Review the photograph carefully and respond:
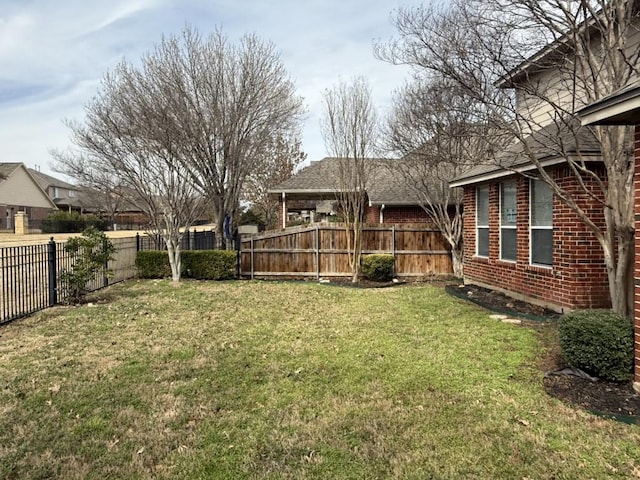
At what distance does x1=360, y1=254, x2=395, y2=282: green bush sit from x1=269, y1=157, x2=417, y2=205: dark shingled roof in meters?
2.71

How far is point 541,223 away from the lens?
772 cm

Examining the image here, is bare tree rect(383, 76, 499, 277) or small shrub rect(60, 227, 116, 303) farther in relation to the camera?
bare tree rect(383, 76, 499, 277)

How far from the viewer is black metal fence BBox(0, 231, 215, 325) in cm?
773

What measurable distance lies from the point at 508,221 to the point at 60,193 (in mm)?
61993

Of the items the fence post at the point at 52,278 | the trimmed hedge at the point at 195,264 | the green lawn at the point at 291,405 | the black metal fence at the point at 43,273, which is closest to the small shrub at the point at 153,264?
the trimmed hedge at the point at 195,264

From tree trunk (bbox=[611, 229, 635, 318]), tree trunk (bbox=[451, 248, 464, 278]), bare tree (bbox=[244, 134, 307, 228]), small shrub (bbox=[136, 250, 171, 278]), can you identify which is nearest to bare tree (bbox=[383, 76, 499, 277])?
tree trunk (bbox=[451, 248, 464, 278])

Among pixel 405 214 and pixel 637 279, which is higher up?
pixel 405 214

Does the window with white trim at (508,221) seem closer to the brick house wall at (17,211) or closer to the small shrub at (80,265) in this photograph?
the small shrub at (80,265)

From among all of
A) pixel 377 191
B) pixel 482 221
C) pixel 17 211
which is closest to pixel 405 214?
pixel 377 191

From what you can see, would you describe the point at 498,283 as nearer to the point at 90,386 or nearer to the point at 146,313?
the point at 146,313

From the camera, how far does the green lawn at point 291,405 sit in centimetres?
287

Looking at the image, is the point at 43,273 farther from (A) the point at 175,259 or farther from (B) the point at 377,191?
(B) the point at 377,191

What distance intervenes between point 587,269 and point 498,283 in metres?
2.62

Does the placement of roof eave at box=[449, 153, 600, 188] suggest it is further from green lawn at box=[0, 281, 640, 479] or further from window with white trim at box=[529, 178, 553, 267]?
green lawn at box=[0, 281, 640, 479]
